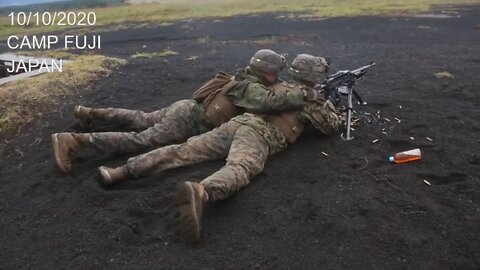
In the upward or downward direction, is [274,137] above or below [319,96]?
below

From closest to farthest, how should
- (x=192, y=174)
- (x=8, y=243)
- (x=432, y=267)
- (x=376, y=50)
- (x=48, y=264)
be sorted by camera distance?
(x=432, y=267) → (x=48, y=264) → (x=8, y=243) → (x=192, y=174) → (x=376, y=50)

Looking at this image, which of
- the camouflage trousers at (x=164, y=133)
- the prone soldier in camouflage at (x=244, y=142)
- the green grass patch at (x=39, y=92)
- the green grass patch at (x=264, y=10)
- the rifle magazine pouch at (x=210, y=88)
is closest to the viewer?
the prone soldier in camouflage at (x=244, y=142)

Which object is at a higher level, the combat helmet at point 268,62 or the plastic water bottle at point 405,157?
the combat helmet at point 268,62

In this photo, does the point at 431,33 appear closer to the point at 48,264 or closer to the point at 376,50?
the point at 376,50

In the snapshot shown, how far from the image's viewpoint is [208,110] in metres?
5.49

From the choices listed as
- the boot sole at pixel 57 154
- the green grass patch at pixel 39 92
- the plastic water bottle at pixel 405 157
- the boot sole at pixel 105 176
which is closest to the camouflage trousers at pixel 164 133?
the boot sole at pixel 57 154

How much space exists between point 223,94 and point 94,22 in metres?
26.2

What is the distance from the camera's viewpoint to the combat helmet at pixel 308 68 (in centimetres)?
539

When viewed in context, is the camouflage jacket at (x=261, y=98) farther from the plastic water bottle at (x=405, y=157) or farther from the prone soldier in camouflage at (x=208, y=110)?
the plastic water bottle at (x=405, y=157)

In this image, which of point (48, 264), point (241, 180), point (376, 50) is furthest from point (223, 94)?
point (376, 50)

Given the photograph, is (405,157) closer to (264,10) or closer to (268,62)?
(268,62)

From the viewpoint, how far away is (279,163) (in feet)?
17.0

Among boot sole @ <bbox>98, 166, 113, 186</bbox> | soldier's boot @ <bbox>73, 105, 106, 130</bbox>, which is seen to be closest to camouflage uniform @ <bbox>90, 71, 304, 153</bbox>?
boot sole @ <bbox>98, 166, 113, 186</bbox>

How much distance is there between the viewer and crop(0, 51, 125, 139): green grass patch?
7180 millimetres
